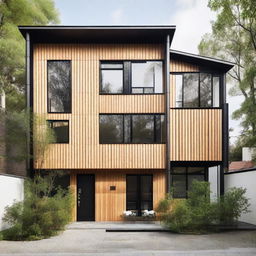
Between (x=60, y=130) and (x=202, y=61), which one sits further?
(x=202, y=61)

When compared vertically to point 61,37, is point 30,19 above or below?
above

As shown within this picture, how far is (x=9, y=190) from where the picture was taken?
1382 cm

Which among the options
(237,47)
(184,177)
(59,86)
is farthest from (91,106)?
(237,47)

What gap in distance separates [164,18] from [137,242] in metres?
13.7

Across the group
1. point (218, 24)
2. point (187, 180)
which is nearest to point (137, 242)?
point (187, 180)

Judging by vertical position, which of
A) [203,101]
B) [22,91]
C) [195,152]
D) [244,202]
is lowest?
[244,202]

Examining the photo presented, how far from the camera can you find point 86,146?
16.9 metres

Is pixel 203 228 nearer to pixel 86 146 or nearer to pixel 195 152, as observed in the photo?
pixel 195 152

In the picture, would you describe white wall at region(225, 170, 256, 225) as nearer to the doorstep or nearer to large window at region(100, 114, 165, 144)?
large window at region(100, 114, 165, 144)

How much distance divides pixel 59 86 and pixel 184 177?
Result: 26.6 feet

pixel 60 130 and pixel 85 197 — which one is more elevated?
pixel 60 130

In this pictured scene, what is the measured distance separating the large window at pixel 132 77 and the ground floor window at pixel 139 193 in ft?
14.4

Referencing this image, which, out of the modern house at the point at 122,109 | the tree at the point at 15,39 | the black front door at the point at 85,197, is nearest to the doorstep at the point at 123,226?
the black front door at the point at 85,197

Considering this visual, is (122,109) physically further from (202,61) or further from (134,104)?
(202,61)
